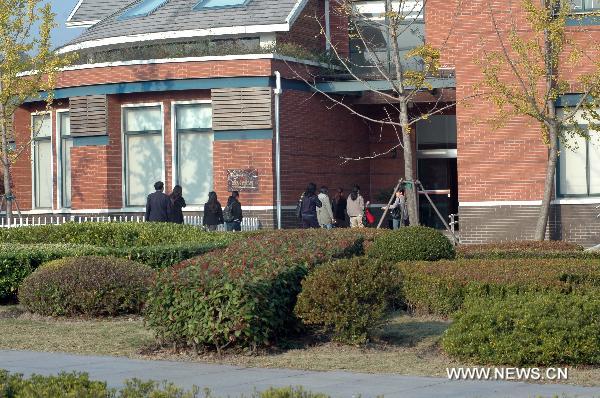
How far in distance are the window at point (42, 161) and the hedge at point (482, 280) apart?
20.7 m

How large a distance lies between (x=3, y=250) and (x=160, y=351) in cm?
608

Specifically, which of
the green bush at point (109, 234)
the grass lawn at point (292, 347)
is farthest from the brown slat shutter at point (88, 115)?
the grass lawn at point (292, 347)

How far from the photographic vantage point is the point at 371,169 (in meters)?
34.9

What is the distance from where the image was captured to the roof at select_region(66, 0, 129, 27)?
116ft

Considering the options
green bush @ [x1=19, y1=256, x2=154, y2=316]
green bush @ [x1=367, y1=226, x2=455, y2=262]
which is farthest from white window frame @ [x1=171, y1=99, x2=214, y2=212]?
green bush @ [x1=19, y1=256, x2=154, y2=316]

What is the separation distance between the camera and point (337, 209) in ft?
104

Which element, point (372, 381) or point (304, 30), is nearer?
point (372, 381)

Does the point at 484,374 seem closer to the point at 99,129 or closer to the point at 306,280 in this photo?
the point at 306,280

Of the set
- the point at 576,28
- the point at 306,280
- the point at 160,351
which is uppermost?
the point at 576,28

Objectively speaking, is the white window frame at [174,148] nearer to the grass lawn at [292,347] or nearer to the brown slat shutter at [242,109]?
the brown slat shutter at [242,109]

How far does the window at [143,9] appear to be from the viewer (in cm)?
3225

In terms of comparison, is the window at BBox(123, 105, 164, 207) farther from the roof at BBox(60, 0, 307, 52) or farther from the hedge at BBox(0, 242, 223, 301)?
the hedge at BBox(0, 242, 223, 301)

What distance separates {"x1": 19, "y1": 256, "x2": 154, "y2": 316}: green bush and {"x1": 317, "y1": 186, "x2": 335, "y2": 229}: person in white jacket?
13734 mm

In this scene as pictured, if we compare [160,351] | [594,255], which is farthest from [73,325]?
[594,255]
